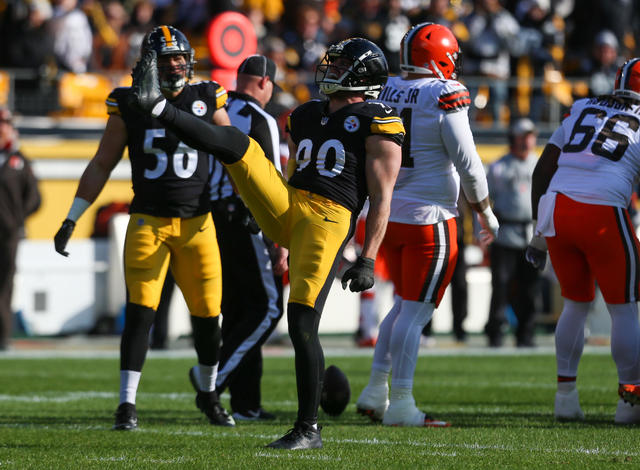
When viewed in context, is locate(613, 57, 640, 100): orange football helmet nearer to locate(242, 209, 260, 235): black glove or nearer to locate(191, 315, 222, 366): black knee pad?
locate(242, 209, 260, 235): black glove

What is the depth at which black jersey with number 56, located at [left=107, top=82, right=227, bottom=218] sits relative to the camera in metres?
6.11

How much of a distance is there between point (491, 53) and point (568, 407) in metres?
11.0

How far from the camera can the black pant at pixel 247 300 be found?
261 inches

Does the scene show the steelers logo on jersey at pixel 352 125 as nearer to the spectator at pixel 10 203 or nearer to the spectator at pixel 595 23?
the spectator at pixel 10 203

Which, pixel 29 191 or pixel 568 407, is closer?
pixel 568 407

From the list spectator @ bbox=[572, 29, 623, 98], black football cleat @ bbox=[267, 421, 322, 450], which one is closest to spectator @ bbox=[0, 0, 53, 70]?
spectator @ bbox=[572, 29, 623, 98]

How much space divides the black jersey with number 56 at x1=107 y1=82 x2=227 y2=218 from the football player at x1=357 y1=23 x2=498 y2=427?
100 centimetres

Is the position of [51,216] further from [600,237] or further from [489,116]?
[600,237]

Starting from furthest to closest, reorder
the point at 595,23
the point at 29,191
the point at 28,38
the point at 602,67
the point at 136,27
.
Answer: the point at 595,23 → the point at 136,27 → the point at 602,67 → the point at 28,38 → the point at 29,191

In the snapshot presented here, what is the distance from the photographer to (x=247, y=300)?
6.73 metres

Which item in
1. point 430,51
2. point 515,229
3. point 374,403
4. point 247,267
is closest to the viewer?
point 430,51

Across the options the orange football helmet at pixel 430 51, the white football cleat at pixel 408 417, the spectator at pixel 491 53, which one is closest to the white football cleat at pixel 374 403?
the white football cleat at pixel 408 417

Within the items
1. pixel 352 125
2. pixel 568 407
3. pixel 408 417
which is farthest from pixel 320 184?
pixel 568 407

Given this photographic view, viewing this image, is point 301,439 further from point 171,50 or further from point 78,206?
point 171,50
